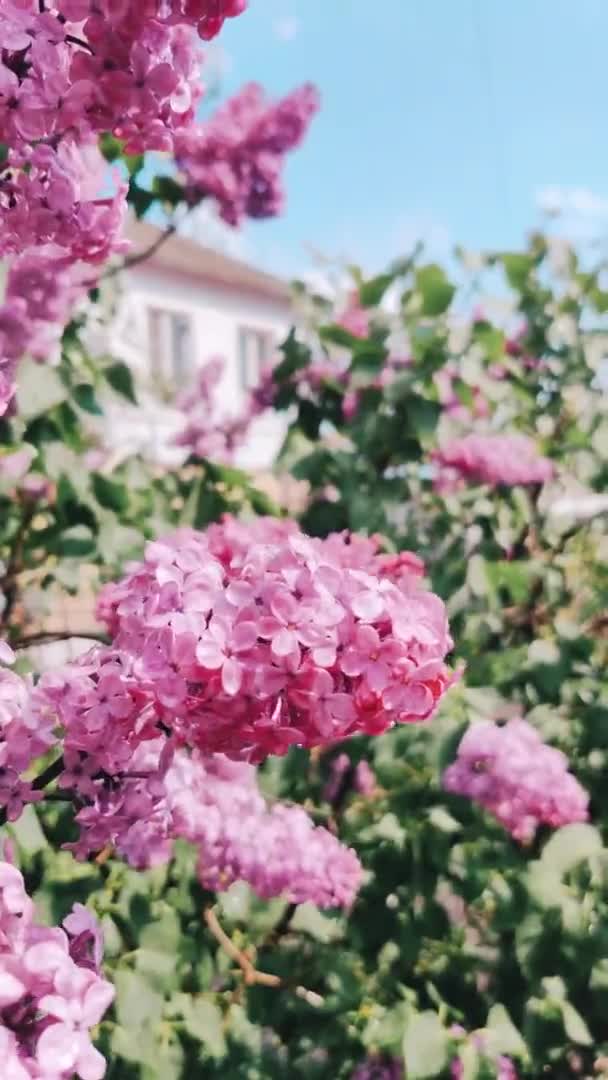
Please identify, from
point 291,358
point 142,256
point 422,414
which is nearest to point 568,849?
point 422,414

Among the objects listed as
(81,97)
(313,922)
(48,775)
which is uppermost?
(81,97)

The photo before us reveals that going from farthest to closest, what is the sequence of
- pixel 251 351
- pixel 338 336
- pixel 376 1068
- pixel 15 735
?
pixel 251 351
pixel 338 336
pixel 376 1068
pixel 15 735

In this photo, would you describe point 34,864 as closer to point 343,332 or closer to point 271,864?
point 271,864

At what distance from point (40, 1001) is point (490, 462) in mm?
2259

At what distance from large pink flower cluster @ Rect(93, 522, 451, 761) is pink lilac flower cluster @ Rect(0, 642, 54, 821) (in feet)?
0.34

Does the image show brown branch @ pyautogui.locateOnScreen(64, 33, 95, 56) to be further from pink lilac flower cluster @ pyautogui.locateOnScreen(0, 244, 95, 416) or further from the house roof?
the house roof

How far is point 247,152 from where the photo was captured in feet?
9.55

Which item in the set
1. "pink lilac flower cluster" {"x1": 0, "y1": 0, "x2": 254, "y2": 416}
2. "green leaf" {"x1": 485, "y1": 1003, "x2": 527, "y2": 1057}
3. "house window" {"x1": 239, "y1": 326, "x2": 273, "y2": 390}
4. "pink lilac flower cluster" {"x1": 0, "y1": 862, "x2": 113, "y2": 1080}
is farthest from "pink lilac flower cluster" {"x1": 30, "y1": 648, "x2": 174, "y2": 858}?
"house window" {"x1": 239, "y1": 326, "x2": 273, "y2": 390}

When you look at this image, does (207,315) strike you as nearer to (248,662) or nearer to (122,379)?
(122,379)

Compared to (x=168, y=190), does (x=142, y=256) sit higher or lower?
lower

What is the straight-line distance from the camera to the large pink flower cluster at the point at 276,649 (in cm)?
93

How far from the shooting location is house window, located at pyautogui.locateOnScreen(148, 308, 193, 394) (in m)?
18.4

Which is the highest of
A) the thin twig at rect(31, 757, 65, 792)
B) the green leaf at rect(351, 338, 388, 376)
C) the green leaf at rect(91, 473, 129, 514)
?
the thin twig at rect(31, 757, 65, 792)

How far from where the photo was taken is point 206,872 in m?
1.99
